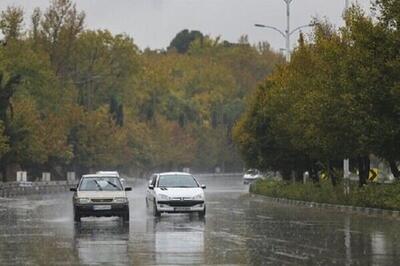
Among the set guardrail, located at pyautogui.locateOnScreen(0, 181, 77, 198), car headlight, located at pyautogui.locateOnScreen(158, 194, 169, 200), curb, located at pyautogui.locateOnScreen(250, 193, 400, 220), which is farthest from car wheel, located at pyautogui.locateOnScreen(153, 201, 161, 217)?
guardrail, located at pyautogui.locateOnScreen(0, 181, 77, 198)

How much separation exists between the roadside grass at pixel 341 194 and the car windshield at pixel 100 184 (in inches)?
423

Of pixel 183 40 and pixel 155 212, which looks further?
pixel 183 40

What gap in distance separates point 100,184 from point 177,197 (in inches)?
128

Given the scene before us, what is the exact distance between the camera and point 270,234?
83.5ft

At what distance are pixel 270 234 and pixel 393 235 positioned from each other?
3.25 m

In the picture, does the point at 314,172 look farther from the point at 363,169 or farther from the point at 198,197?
the point at 198,197

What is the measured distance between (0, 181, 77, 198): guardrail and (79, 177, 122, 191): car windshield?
37.9 metres

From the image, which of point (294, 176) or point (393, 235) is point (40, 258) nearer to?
point (393, 235)

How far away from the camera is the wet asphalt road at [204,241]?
18.4m

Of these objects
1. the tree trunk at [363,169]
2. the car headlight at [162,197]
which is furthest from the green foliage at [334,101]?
the car headlight at [162,197]

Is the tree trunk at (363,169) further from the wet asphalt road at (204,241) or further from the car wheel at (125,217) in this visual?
the car wheel at (125,217)

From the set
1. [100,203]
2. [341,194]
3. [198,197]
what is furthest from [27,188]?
[100,203]

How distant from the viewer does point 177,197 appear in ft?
112

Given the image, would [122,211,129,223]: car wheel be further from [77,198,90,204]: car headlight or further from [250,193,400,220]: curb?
[250,193,400,220]: curb
